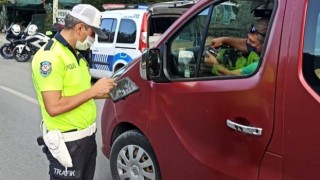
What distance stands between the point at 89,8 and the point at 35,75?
51 centimetres

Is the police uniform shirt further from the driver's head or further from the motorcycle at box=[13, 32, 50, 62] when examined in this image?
the motorcycle at box=[13, 32, 50, 62]

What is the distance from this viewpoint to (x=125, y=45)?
31.0ft

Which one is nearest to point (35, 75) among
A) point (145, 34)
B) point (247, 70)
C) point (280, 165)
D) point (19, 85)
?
point (247, 70)

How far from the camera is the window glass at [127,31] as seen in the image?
9312mm

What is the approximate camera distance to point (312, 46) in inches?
95.3

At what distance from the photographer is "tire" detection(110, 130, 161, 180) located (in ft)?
12.0

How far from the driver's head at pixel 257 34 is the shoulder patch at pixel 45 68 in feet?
4.00

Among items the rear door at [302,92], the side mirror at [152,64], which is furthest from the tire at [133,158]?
the rear door at [302,92]

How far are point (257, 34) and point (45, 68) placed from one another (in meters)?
1.27

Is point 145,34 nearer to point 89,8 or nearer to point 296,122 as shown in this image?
point 89,8

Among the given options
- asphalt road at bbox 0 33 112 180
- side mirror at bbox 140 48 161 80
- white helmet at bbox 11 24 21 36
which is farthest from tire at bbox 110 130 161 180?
white helmet at bbox 11 24 21 36

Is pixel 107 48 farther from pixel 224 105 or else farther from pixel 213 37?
pixel 224 105

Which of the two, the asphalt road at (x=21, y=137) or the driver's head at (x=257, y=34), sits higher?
the driver's head at (x=257, y=34)

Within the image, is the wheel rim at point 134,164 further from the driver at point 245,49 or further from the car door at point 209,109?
the driver at point 245,49
